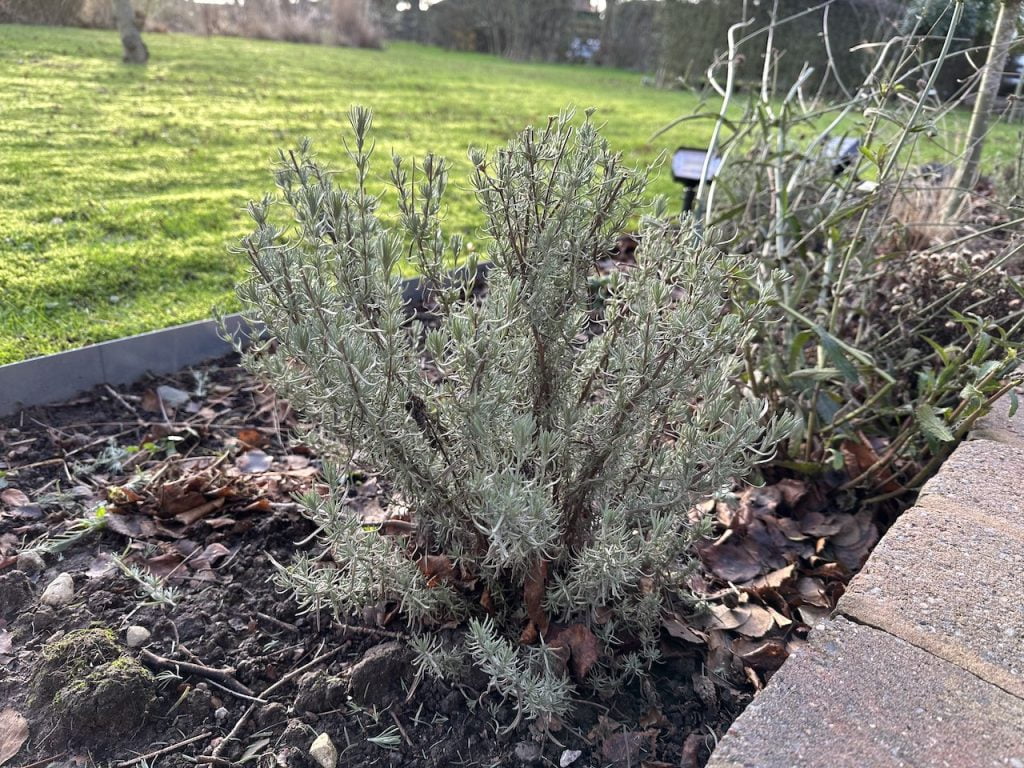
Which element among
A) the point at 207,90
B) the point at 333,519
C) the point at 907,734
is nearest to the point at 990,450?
the point at 907,734

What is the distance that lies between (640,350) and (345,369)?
1.80ft

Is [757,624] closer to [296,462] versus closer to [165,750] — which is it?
[165,750]

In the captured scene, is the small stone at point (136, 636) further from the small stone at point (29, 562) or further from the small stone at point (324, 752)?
the small stone at point (324, 752)

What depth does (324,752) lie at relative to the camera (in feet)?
5.17

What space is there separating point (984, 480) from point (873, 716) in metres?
0.94

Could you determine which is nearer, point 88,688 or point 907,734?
point 907,734

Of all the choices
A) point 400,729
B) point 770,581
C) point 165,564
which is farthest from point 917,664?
point 165,564

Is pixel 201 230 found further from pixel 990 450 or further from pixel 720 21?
pixel 720 21

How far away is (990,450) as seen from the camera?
2164 mm

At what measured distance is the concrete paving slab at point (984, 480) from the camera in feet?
6.29

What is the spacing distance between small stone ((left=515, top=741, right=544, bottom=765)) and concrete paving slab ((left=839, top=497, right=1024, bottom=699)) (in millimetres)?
680

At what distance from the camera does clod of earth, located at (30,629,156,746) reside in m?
1.59

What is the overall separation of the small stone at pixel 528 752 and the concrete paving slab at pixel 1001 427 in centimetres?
152

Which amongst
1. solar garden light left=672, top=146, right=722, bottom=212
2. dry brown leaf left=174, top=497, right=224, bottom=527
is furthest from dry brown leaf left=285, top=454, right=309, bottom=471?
solar garden light left=672, top=146, right=722, bottom=212
